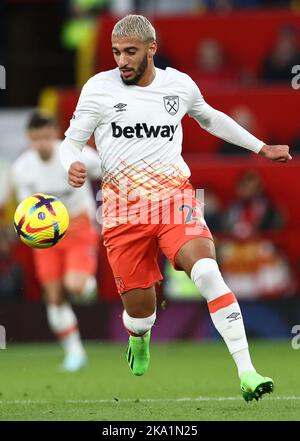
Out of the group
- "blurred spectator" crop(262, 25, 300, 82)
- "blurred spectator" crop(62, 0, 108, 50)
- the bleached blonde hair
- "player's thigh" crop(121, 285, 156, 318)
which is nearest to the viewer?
the bleached blonde hair

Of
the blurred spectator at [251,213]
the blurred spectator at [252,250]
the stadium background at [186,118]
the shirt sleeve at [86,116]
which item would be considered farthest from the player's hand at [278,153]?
the blurred spectator at [251,213]

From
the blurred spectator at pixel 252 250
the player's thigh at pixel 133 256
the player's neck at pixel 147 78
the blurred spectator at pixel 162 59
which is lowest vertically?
the blurred spectator at pixel 252 250

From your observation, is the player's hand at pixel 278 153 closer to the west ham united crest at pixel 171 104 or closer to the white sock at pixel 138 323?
the west ham united crest at pixel 171 104

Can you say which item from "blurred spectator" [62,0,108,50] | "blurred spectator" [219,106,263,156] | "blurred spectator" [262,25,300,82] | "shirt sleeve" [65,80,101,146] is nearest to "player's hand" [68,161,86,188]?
"shirt sleeve" [65,80,101,146]

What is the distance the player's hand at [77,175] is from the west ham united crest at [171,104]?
0.79 m

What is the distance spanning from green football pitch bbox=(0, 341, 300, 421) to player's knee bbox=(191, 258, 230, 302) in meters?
0.72

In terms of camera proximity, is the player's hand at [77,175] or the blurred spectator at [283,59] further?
the blurred spectator at [283,59]

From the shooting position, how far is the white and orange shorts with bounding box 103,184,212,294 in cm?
789

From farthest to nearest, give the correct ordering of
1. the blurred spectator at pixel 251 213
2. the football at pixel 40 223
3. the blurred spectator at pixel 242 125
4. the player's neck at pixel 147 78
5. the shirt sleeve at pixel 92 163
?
1. the blurred spectator at pixel 242 125
2. the blurred spectator at pixel 251 213
3. the shirt sleeve at pixel 92 163
4. the football at pixel 40 223
5. the player's neck at pixel 147 78

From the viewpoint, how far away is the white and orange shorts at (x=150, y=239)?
7895 millimetres

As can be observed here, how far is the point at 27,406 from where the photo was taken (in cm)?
811

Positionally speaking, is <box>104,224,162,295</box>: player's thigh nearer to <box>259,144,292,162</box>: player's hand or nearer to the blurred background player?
<box>259,144,292,162</box>: player's hand

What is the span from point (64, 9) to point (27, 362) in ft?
28.1
